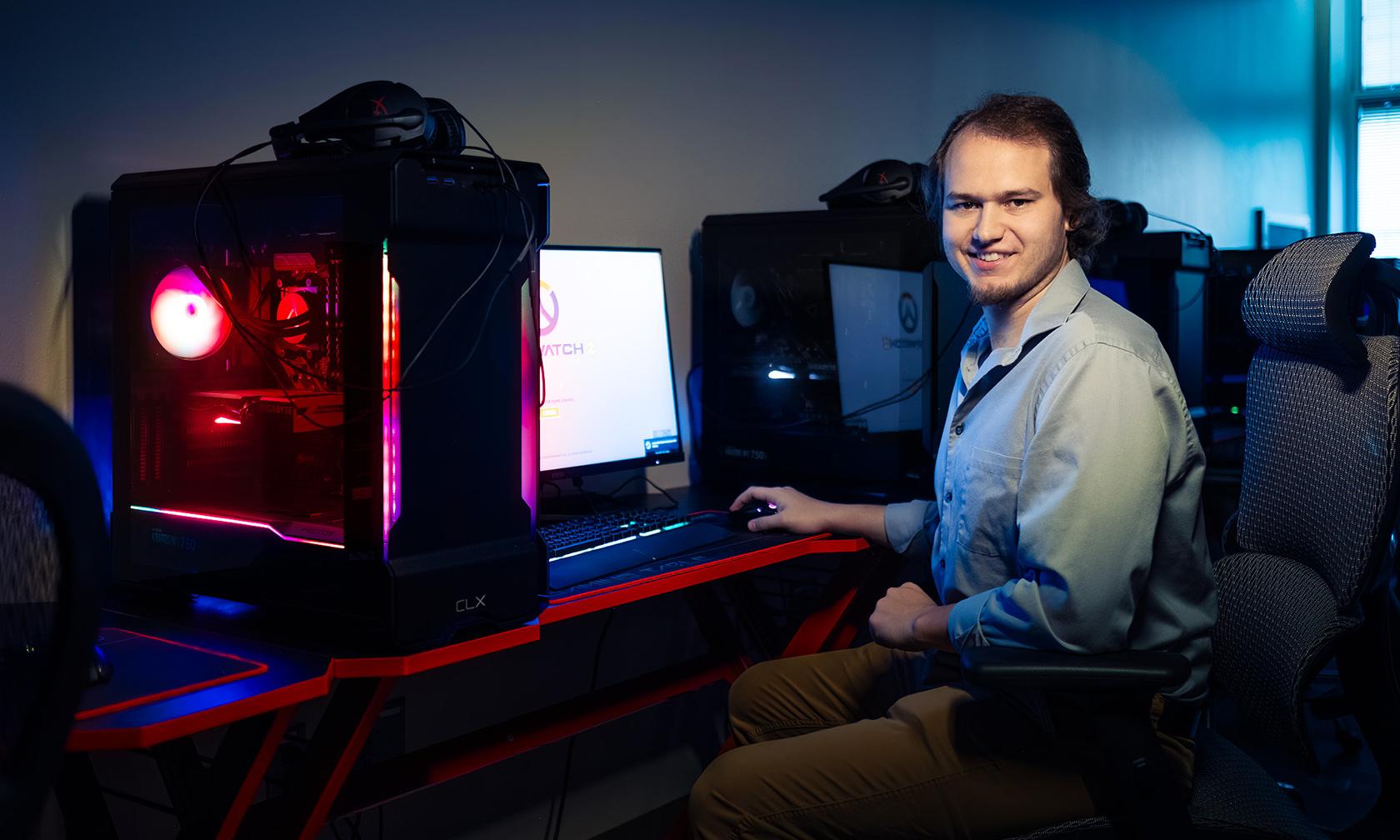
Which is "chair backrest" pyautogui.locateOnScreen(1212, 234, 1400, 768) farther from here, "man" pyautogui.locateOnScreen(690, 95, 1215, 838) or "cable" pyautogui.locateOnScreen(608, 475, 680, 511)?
"cable" pyautogui.locateOnScreen(608, 475, 680, 511)

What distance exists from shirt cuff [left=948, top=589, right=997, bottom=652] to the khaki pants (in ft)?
0.24

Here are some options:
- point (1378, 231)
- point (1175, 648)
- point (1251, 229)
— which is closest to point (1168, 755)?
point (1175, 648)

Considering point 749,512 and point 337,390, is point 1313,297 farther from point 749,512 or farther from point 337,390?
point 337,390

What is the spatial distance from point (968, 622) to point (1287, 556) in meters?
Answer: 0.42

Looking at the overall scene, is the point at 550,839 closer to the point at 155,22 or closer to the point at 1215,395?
the point at 155,22

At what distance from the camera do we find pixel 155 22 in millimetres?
1618

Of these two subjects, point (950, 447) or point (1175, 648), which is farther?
point (950, 447)

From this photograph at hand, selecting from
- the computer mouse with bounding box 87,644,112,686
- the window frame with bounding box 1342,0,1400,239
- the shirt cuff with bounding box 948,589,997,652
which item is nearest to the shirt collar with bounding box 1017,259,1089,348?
the shirt cuff with bounding box 948,589,997,652

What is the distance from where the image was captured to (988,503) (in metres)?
1.44

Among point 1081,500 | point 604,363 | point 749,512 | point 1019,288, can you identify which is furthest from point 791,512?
point 1081,500

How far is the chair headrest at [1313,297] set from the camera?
4.32 feet

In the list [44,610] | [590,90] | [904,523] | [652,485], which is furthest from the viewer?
[652,485]

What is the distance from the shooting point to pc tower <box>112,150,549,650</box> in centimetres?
123

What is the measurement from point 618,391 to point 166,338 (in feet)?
2.74
